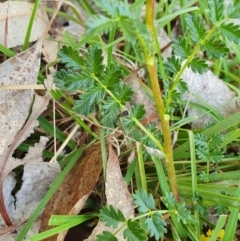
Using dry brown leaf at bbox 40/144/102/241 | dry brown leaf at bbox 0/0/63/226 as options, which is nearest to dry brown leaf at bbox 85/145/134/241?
dry brown leaf at bbox 40/144/102/241

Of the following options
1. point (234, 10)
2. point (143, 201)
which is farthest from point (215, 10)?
point (143, 201)

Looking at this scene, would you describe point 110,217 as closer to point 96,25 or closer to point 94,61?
point 94,61

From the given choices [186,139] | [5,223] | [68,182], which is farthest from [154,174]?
[5,223]

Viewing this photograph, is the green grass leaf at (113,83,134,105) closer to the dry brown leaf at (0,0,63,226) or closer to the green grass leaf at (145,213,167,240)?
the green grass leaf at (145,213,167,240)

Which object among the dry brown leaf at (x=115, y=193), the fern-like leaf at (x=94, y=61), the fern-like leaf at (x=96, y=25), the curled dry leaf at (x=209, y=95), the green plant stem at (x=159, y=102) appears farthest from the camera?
the curled dry leaf at (x=209, y=95)

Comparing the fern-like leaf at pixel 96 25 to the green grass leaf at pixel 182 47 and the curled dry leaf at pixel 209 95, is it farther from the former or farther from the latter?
the curled dry leaf at pixel 209 95

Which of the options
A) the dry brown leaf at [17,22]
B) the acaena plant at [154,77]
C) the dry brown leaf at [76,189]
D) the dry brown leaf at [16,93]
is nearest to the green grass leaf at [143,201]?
the acaena plant at [154,77]
